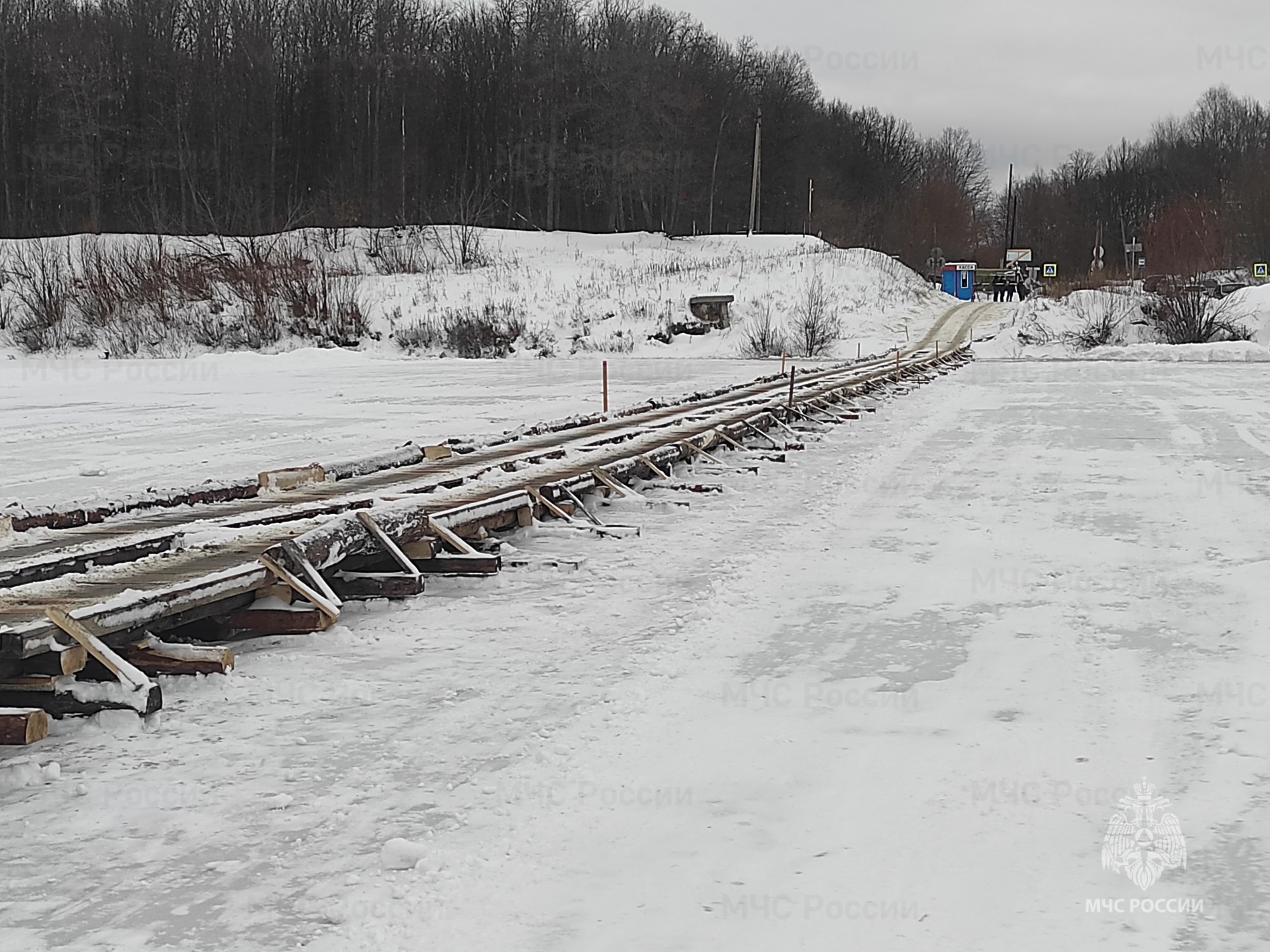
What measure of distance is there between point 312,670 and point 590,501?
15.2 ft

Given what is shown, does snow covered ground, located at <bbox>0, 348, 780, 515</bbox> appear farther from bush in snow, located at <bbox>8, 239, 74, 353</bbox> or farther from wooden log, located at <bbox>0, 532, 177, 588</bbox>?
bush in snow, located at <bbox>8, 239, 74, 353</bbox>

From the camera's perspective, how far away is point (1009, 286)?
58125 mm

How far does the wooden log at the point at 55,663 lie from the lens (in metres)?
4.31

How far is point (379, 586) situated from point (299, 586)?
2.54 feet

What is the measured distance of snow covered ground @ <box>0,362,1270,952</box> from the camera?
3.10m

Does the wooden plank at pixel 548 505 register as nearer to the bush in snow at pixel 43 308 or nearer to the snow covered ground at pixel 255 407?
the snow covered ground at pixel 255 407

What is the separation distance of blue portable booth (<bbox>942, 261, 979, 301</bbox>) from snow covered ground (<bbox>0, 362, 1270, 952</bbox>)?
52.4 m

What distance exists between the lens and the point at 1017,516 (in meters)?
8.80

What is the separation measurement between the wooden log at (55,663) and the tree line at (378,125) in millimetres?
50698

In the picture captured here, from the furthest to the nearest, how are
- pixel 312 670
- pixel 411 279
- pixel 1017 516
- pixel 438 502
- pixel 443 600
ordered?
pixel 411 279
pixel 1017 516
pixel 438 502
pixel 443 600
pixel 312 670

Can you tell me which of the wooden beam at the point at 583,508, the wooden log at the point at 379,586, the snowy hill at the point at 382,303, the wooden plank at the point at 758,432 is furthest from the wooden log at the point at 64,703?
the snowy hill at the point at 382,303

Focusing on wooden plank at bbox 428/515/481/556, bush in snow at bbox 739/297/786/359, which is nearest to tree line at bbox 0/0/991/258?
bush in snow at bbox 739/297/786/359

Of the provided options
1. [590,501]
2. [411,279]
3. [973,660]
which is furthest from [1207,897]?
[411,279]

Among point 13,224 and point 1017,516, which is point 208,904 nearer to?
point 1017,516
